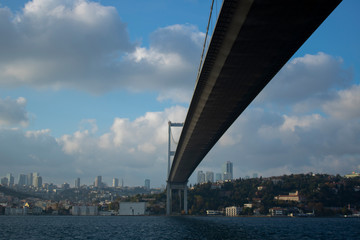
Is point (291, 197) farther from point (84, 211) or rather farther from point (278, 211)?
point (84, 211)

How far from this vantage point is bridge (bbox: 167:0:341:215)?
618 inches

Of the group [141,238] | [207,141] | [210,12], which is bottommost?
[141,238]

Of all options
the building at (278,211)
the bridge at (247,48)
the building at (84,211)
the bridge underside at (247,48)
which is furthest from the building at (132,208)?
the bridge underside at (247,48)

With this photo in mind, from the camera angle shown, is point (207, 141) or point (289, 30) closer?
point (289, 30)

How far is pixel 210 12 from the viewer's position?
2300 centimetres

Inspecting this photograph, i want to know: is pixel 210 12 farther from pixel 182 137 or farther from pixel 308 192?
pixel 308 192

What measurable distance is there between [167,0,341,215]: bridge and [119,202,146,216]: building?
11404 centimetres

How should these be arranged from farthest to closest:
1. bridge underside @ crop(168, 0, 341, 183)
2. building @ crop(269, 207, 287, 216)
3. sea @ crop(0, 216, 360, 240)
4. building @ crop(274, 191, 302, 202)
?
building @ crop(274, 191, 302, 202)
building @ crop(269, 207, 287, 216)
sea @ crop(0, 216, 360, 240)
bridge underside @ crop(168, 0, 341, 183)

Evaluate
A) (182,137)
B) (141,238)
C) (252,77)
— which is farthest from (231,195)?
(252,77)

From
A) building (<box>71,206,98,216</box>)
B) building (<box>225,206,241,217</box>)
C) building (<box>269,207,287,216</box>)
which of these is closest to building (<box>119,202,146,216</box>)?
building (<box>71,206,98,216</box>)

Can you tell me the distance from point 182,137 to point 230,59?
2619cm

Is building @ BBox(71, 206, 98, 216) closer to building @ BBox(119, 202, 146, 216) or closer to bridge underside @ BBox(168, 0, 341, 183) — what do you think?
building @ BBox(119, 202, 146, 216)

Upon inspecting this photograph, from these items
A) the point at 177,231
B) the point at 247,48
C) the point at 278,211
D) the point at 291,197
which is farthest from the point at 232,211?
the point at 247,48

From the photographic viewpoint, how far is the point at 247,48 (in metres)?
19.6
